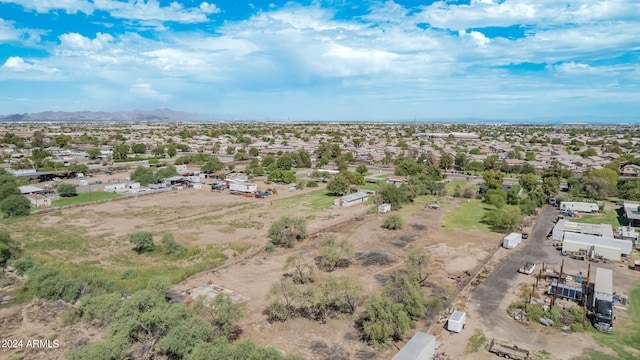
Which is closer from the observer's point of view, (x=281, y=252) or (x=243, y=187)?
(x=281, y=252)

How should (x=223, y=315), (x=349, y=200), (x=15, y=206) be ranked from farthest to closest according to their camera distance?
1. (x=349, y=200)
2. (x=15, y=206)
3. (x=223, y=315)

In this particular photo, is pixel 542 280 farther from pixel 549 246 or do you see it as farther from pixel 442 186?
pixel 442 186

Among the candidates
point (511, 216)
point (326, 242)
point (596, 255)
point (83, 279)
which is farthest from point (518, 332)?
point (83, 279)

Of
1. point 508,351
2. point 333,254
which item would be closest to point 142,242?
point 333,254

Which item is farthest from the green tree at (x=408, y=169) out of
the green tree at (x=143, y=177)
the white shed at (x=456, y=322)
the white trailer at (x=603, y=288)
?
the white shed at (x=456, y=322)

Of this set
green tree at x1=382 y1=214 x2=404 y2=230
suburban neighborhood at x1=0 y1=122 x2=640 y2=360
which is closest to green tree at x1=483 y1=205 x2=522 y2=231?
suburban neighborhood at x1=0 y1=122 x2=640 y2=360

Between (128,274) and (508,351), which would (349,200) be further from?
(508,351)
